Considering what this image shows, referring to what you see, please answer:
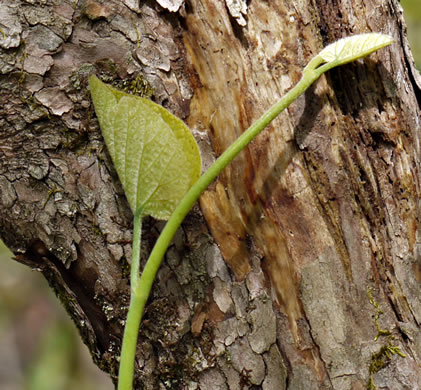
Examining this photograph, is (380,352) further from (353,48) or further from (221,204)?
(353,48)

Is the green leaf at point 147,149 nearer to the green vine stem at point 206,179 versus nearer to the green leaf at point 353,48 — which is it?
the green vine stem at point 206,179

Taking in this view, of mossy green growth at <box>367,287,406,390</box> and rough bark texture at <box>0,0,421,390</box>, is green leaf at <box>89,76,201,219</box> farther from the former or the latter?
mossy green growth at <box>367,287,406,390</box>

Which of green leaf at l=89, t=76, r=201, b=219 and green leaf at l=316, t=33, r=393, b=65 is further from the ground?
green leaf at l=316, t=33, r=393, b=65

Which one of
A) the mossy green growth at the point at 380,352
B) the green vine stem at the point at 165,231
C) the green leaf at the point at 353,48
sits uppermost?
the green leaf at the point at 353,48

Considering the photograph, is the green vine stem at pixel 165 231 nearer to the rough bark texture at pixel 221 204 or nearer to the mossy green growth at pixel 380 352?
the rough bark texture at pixel 221 204

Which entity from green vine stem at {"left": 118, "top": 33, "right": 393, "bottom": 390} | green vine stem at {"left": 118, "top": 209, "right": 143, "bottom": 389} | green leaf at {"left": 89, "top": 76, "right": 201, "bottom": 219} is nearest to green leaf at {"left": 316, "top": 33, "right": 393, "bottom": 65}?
green vine stem at {"left": 118, "top": 33, "right": 393, "bottom": 390}

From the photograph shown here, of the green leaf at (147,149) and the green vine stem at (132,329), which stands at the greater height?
the green leaf at (147,149)

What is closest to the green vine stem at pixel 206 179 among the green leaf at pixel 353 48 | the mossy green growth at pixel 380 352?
the green leaf at pixel 353 48

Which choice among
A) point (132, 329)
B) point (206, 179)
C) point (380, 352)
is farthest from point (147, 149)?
point (380, 352)
